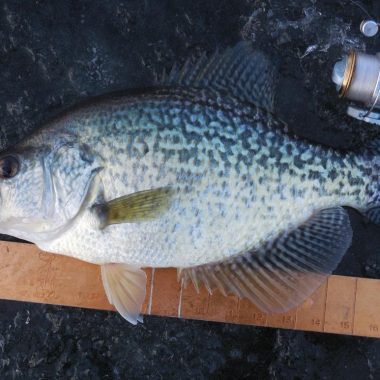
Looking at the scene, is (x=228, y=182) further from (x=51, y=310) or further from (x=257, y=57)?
(x=51, y=310)

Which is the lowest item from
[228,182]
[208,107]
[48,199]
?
[48,199]

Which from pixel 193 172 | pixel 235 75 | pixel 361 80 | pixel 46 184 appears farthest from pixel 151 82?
pixel 361 80

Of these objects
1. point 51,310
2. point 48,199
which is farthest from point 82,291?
point 48,199

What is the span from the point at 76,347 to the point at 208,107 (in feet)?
3.97

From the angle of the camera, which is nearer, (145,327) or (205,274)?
(205,274)

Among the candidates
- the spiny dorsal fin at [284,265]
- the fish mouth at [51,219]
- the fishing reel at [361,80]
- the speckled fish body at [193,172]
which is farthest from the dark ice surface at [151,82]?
the fish mouth at [51,219]

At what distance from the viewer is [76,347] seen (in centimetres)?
200

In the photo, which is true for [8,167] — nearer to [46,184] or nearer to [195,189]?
[46,184]

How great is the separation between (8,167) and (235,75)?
94cm

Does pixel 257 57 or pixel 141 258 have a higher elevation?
pixel 257 57

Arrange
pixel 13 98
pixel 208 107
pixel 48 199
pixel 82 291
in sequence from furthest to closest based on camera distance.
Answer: pixel 13 98 < pixel 82 291 < pixel 208 107 < pixel 48 199

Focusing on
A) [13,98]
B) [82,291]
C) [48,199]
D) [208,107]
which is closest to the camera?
[48,199]

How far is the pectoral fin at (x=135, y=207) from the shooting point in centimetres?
159

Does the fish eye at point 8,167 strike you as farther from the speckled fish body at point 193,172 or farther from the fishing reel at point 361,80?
the fishing reel at point 361,80
